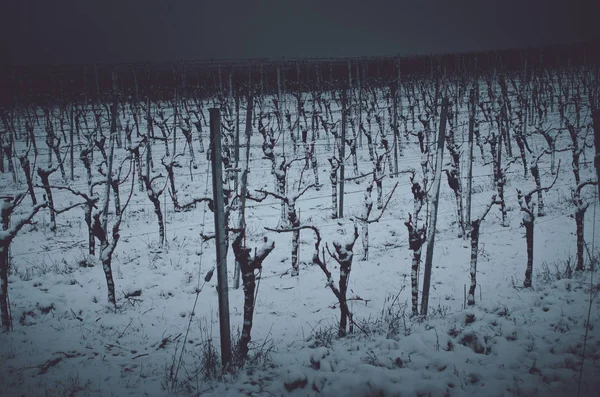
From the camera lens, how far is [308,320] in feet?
21.6

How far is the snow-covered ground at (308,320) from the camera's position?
3801 mm

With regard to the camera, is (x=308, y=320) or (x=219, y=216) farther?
(x=308, y=320)

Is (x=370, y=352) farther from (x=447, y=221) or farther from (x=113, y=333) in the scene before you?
(x=447, y=221)

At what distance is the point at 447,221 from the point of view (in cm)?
1238

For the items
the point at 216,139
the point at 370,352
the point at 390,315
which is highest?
the point at 216,139

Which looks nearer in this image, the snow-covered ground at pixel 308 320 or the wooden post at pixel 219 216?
the snow-covered ground at pixel 308 320

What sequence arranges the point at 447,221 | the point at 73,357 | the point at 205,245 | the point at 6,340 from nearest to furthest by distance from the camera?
the point at 73,357 → the point at 6,340 → the point at 205,245 → the point at 447,221

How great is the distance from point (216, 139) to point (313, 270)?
237 inches

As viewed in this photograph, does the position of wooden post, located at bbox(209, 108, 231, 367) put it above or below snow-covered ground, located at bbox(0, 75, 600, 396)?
above

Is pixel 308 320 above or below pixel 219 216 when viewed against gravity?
below

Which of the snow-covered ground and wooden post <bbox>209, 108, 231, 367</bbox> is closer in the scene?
the snow-covered ground

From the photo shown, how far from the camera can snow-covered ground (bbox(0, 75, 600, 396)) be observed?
3.80 m

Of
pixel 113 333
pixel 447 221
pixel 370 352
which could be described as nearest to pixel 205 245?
pixel 113 333

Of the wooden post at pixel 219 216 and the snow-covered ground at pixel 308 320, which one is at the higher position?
the wooden post at pixel 219 216
